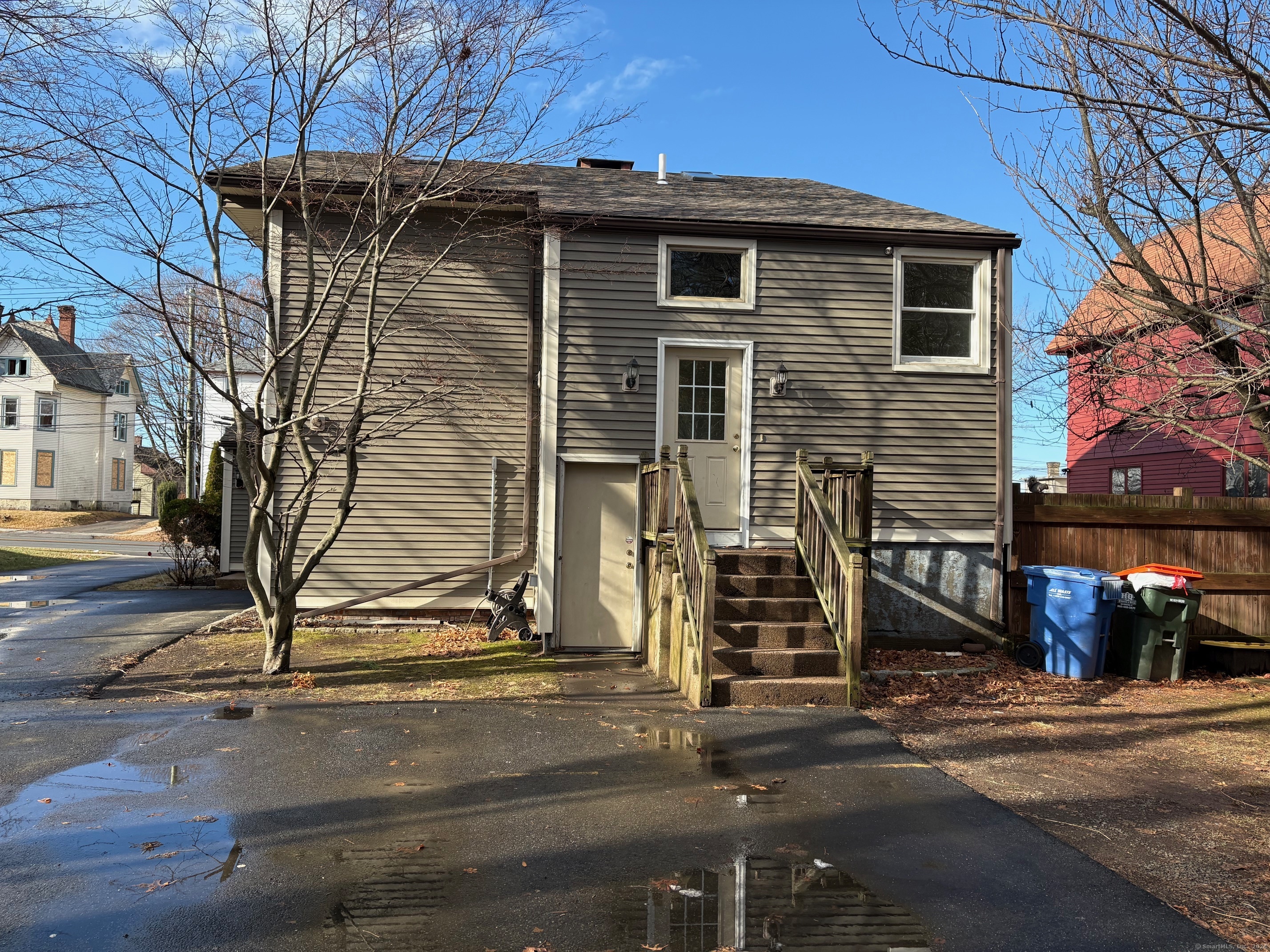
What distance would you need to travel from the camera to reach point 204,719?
698 cm

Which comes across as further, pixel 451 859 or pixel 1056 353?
pixel 1056 353

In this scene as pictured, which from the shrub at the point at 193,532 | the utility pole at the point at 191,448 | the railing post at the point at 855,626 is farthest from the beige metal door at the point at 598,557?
the utility pole at the point at 191,448

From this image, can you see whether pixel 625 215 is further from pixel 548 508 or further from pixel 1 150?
pixel 1 150

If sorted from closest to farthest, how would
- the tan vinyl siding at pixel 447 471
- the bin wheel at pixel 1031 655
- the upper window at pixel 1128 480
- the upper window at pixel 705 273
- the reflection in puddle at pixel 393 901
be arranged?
the reflection in puddle at pixel 393 901, the bin wheel at pixel 1031 655, the upper window at pixel 705 273, the tan vinyl siding at pixel 447 471, the upper window at pixel 1128 480

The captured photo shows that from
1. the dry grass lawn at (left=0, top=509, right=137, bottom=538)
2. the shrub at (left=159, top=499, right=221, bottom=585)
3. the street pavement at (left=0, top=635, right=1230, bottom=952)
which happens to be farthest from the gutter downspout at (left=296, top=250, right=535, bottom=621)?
the dry grass lawn at (left=0, top=509, right=137, bottom=538)

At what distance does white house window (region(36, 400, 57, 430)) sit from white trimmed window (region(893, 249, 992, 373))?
1500 inches

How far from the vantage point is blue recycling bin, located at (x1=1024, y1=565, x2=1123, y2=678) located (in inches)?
362

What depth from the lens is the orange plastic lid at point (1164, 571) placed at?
922 cm

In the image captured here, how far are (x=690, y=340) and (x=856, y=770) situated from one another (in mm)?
5776

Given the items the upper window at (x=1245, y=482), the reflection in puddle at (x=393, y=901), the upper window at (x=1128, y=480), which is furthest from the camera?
the upper window at (x=1128, y=480)

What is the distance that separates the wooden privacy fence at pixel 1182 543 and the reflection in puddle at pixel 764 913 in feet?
23.4

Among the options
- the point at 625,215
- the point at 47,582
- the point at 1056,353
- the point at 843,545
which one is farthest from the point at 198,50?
the point at 47,582

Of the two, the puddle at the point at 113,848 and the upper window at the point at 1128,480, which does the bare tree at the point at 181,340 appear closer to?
the puddle at the point at 113,848

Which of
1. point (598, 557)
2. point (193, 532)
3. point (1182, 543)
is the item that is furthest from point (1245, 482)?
point (193, 532)
